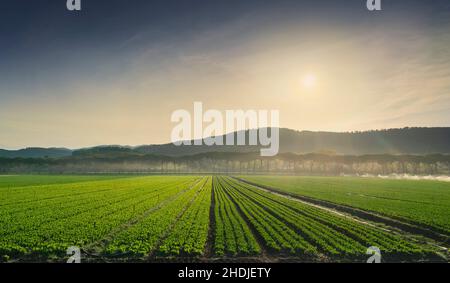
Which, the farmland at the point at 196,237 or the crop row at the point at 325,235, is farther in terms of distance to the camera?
the crop row at the point at 325,235

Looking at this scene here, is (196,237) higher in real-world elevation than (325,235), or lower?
higher

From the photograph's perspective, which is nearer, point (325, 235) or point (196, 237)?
point (196, 237)

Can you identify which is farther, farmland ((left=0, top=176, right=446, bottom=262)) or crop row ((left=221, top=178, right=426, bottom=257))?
crop row ((left=221, top=178, right=426, bottom=257))

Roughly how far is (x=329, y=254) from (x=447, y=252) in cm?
876

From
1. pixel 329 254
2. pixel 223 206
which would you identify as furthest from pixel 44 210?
pixel 329 254

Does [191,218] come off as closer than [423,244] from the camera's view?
No

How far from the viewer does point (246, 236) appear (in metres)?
23.3

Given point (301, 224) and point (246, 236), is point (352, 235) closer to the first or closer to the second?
point (301, 224)

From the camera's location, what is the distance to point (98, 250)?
20.5 meters

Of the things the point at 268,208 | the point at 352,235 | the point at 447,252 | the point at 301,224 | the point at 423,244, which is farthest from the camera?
the point at 268,208
